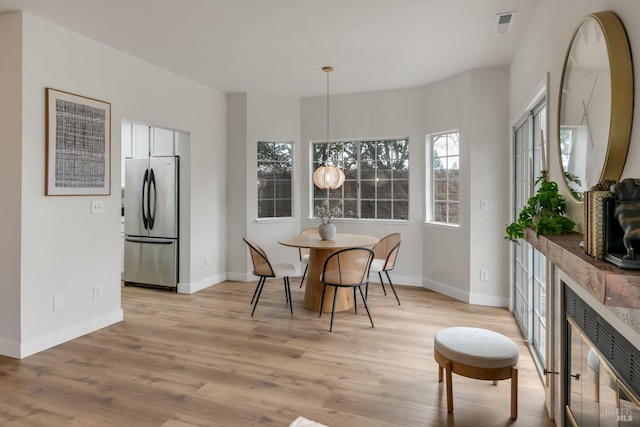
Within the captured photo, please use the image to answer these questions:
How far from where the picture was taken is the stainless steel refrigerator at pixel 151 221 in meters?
4.93

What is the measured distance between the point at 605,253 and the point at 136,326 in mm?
3775

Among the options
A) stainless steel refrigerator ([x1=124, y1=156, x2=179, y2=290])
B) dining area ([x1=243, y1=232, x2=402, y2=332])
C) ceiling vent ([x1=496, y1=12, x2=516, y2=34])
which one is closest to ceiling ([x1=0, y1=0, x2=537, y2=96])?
ceiling vent ([x1=496, y1=12, x2=516, y2=34])

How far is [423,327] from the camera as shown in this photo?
3605mm

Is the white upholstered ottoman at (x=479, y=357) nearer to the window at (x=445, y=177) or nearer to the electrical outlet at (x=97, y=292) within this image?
the window at (x=445, y=177)

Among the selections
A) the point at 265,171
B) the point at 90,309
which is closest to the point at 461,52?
the point at 265,171

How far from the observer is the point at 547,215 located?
74.1 inches

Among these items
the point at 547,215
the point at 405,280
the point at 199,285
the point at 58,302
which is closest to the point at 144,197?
the point at 199,285

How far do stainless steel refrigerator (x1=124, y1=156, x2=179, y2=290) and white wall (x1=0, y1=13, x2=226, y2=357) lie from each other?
0.82m

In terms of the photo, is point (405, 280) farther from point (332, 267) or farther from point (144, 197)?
point (144, 197)

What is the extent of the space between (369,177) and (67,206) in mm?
3717

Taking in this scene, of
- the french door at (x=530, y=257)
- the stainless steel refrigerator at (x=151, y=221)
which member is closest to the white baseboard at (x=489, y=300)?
the french door at (x=530, y=257)

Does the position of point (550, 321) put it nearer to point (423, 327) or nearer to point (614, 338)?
point (614, 338)

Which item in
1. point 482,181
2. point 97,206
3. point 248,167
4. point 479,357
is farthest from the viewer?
point 248,167

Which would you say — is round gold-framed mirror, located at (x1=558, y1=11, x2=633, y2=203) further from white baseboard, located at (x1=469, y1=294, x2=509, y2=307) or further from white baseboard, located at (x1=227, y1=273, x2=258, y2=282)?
white baseboard, located at (x1=227, y1=273, x2=258, y2=282)
